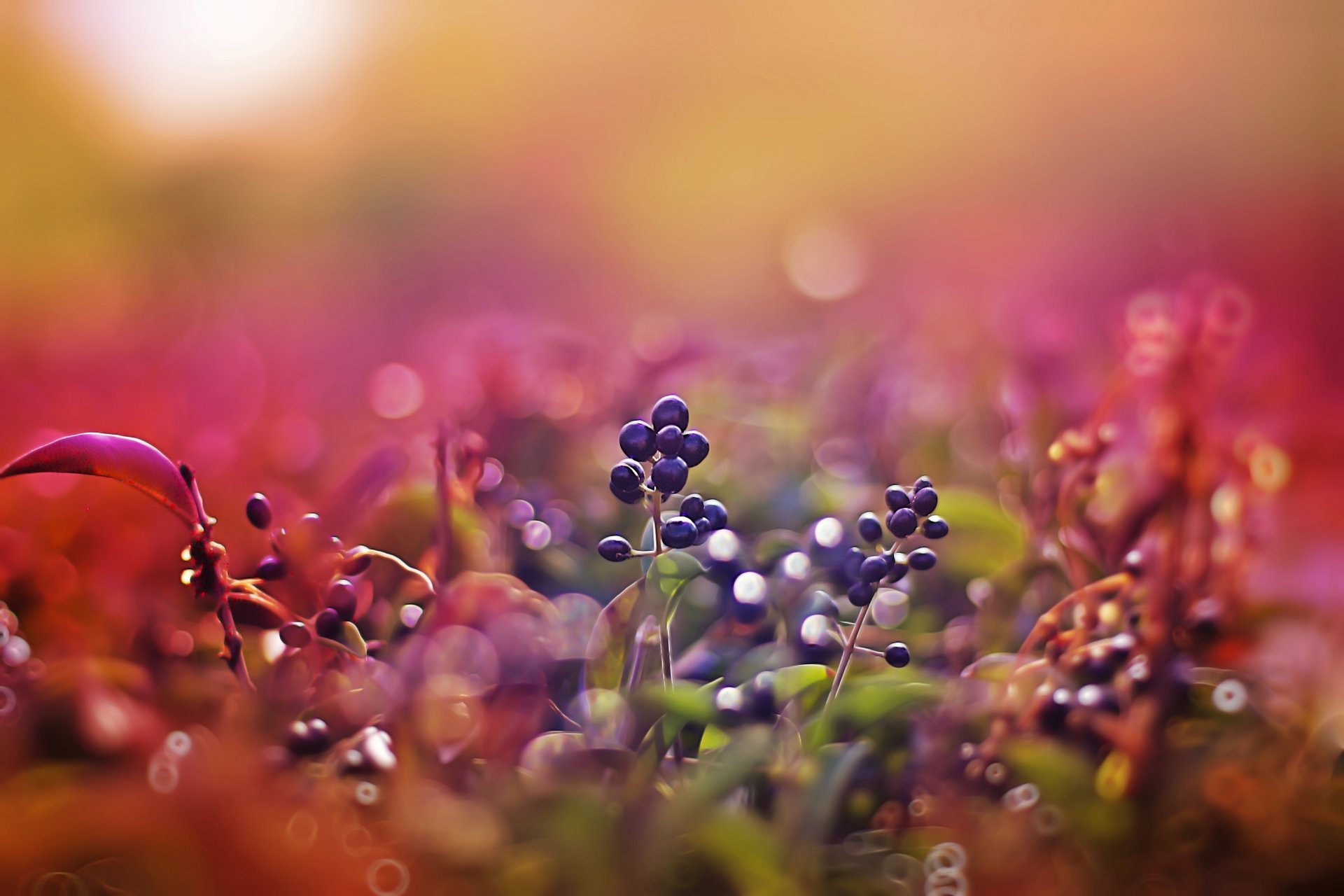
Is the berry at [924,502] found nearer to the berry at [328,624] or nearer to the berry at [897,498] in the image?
the berry at [897,498]

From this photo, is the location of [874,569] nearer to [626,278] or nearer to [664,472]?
[664,472]

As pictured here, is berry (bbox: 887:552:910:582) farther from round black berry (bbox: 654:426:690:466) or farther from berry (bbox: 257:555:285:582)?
berry (bbox: 257:555:285:582)

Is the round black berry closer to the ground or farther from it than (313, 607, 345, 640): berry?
farther from it

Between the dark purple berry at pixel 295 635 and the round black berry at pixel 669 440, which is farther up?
the round black berry at pixel 669 440

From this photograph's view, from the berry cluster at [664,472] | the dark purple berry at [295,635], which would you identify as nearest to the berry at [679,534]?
the berry cluster at [664,472]

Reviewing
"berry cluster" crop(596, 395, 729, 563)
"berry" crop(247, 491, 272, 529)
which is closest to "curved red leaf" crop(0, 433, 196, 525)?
"berry" crop(247, 491, 272, 529)

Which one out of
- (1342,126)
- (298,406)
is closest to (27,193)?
(298,406)

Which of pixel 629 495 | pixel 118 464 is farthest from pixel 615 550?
pixel 118 464
